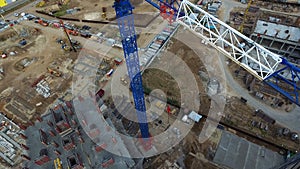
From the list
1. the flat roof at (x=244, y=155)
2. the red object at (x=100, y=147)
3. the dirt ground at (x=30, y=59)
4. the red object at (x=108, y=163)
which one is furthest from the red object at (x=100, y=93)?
the flat roof at (x=244, y=155)

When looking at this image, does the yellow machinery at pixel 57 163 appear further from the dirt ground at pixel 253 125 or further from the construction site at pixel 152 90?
the dirt ground at pixel 253 125

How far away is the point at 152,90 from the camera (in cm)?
4684

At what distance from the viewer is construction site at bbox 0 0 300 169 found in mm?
33938

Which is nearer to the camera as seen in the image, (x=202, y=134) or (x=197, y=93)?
(x=202, y=134)

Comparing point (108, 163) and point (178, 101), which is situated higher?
point (108, 163)

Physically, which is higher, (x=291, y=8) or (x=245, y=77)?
(x=291, y=8)

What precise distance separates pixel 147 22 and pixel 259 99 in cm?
3867

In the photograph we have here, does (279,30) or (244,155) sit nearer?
(244,155)

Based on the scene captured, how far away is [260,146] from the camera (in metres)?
36.2

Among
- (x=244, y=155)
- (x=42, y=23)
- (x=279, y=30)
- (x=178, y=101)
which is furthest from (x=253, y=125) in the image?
(x=42, y=23)

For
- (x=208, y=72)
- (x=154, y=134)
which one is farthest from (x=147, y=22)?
(x=154, y=134)

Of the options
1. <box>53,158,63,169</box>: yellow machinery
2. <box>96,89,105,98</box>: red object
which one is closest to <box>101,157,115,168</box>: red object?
<box>53,158,63,169</box>: yellow machinery

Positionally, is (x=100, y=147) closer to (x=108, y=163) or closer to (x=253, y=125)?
(x=108, y=163)

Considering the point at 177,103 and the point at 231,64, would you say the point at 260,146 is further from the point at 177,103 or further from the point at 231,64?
the point at 231,64
